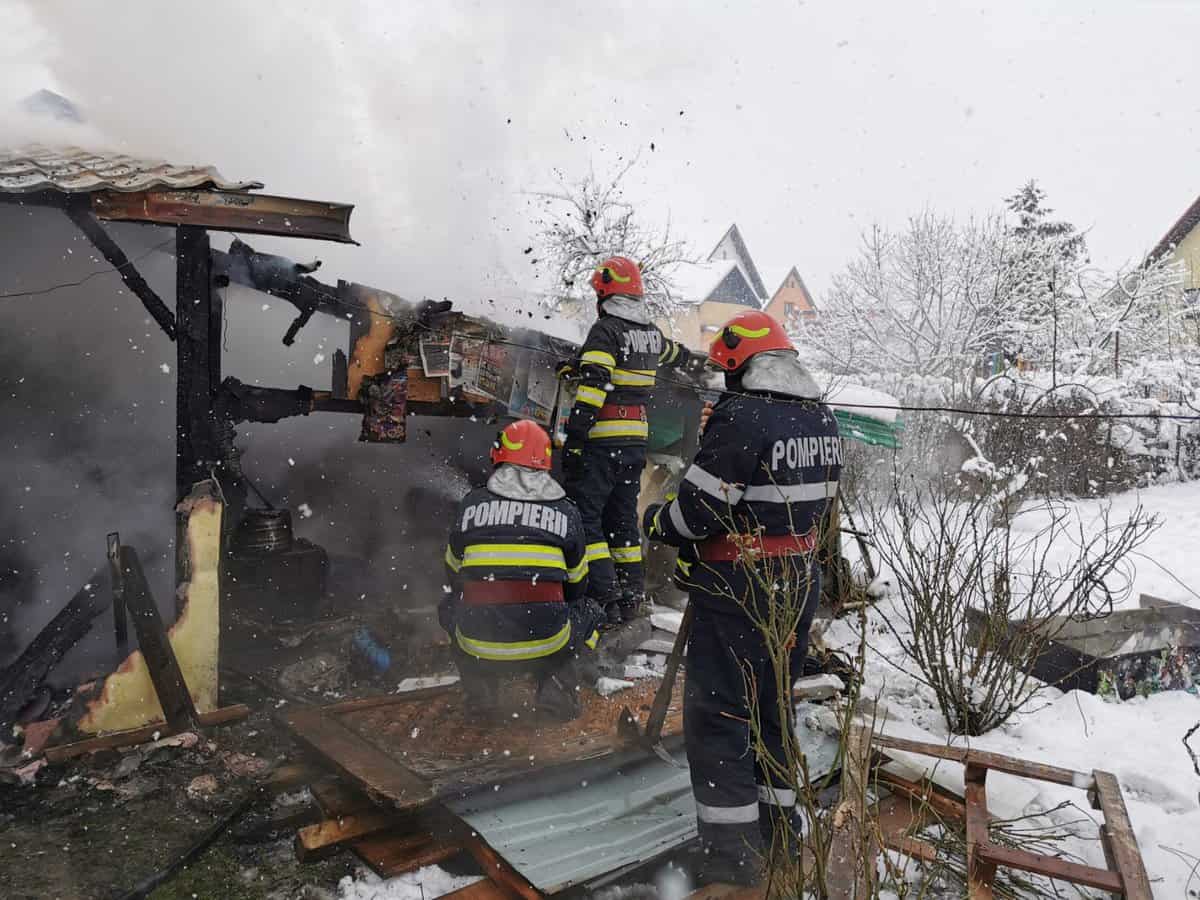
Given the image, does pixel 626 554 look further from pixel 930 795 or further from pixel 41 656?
pixel 41 656

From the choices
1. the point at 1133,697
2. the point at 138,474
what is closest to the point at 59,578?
the point at 138,474

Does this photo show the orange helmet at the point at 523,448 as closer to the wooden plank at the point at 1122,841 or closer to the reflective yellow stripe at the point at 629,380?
the reflective yellow stripe at the point at 629,380

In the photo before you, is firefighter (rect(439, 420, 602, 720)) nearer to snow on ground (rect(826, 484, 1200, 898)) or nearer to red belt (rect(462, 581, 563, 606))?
red belt (rect(462, 581, 563, 606))

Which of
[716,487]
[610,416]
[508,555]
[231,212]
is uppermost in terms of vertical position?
[231,212]

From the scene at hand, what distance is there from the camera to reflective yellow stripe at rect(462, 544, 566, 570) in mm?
4129

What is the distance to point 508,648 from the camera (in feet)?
13.5

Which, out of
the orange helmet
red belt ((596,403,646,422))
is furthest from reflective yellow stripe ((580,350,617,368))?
the orange helmet

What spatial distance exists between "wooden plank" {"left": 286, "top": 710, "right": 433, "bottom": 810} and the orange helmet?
5.51 feet

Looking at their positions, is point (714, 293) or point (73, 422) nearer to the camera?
point (73, 422)

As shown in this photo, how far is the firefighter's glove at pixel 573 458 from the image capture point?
5.81 meters

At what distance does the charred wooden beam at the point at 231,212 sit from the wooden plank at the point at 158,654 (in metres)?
1.98

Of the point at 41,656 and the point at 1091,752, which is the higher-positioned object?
the point at 41,656

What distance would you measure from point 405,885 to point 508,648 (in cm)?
123

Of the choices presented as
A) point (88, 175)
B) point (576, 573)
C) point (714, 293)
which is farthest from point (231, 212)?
point (714, 293)
